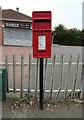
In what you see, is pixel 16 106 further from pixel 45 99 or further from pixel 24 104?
pixel 45 99

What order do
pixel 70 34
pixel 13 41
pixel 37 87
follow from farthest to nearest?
pixel 70 34 < pixel 13 41 < pixel 37 87

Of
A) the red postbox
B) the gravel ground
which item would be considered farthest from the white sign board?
the gravel ground

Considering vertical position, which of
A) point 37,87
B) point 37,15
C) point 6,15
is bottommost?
point 37,87

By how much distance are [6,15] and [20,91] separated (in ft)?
107

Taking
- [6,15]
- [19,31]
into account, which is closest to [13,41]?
[19,31]

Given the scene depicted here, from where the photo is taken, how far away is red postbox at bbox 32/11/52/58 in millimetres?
5324

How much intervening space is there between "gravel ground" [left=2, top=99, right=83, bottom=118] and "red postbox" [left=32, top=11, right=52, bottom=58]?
0.93m

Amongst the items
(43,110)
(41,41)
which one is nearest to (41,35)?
(41,41)

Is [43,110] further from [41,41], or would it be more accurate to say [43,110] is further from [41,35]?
[41,35]

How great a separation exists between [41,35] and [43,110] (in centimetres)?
129

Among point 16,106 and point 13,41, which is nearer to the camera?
point 16,106

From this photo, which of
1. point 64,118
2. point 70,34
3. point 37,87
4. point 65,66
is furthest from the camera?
point 70,34

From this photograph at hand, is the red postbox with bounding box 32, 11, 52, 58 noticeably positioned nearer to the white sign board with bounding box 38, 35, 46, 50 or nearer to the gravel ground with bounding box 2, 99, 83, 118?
the white sign board with bounding box 38, 35, 46, 50

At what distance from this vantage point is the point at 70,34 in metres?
64.1
